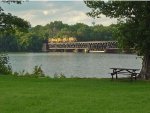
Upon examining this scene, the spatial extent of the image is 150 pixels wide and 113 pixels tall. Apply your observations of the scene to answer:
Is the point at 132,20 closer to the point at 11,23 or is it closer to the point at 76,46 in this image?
the point at 11,23

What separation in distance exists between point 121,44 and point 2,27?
8905 millimetres

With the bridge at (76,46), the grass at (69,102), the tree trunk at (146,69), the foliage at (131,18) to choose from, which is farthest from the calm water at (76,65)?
the bridge at (76,46)

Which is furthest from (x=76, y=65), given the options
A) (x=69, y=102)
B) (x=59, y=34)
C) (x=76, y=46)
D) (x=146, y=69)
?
(x=59, y=34)

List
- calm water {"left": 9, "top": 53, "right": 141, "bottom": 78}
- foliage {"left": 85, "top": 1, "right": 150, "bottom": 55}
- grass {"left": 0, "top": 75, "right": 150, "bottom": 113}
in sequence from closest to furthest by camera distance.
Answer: grass {"left": 0, "top": 75, "right": 150, "bottom": 113}, foliage {"left": 85, "top": 1, "right": 150, "bottom": 55}, calm water {"left": 9, "top": 53, "right": 141, "bottom": 78}

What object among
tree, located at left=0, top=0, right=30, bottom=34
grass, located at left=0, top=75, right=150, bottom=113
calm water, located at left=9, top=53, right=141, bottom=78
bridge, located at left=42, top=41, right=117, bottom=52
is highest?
tree, located at left=0, top=0, right=30, bottom=34

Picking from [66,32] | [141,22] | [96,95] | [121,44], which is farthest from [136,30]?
[66,32]

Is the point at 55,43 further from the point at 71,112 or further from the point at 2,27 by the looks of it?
the point at 71,112

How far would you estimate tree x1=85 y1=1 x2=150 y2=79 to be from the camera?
2473cm

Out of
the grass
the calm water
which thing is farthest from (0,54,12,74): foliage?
the grass

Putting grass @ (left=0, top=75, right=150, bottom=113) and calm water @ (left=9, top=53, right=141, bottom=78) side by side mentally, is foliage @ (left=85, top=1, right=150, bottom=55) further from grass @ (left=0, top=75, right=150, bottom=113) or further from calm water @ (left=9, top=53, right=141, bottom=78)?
grass @ (left=0, top=75, right=150, bottom=113)

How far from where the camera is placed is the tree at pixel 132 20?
24.7 meters

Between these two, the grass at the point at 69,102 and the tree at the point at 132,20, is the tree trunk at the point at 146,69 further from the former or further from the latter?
the grass at the point at 69,102

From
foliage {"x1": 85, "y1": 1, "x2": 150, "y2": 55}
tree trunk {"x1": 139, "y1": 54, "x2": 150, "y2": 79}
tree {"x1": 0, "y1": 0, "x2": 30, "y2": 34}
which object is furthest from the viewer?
tree {"x1": 0, "y1": 0, "x2": 30, "y2": 34}

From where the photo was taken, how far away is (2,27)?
30.7m
